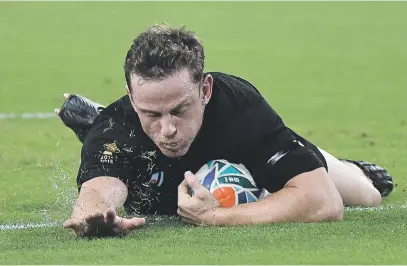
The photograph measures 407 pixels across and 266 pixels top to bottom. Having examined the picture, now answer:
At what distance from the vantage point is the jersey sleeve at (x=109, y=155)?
7.70m

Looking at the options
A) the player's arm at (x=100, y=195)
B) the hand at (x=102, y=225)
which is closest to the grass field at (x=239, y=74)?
the hand at (x=102, y=225)

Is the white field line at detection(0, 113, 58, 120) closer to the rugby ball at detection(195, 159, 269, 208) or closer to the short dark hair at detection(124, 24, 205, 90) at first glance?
the rugby ball at detection(195, 159, 269, 208)

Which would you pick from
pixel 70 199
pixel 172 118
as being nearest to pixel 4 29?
pixel 70 199

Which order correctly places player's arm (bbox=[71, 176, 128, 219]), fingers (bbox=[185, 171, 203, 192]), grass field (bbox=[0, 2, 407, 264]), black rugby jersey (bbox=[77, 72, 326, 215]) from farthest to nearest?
black rugby jersey (bbox=[77, 72, 326, 215]) → fingers (bbox=[185, 171, 203, 192]) → player's arm (bbox=[71, 176, 128, 219]) → grass field (bbox=[0, 2, 407, 264])

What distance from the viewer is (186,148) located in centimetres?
746

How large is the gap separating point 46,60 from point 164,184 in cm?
1188

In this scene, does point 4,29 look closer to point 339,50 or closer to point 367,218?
point 339,50

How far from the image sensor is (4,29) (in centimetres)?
2345

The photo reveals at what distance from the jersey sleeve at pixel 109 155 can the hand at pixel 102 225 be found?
0.58m

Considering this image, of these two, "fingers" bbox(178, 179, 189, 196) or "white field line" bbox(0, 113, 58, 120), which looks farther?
"white field line" bbox(0, 113, 58, 120)

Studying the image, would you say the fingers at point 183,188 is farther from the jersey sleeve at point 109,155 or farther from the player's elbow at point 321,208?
the player's elbow at point 321,208

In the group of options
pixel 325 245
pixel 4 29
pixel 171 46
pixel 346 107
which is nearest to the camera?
pixel 325 245

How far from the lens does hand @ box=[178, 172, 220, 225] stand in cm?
761

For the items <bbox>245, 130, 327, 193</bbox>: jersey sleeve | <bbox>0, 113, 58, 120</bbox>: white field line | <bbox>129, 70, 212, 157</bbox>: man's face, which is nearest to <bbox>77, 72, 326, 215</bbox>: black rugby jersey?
<bbox>245, 130, 327, 193</bbox>: jersey sleeve
